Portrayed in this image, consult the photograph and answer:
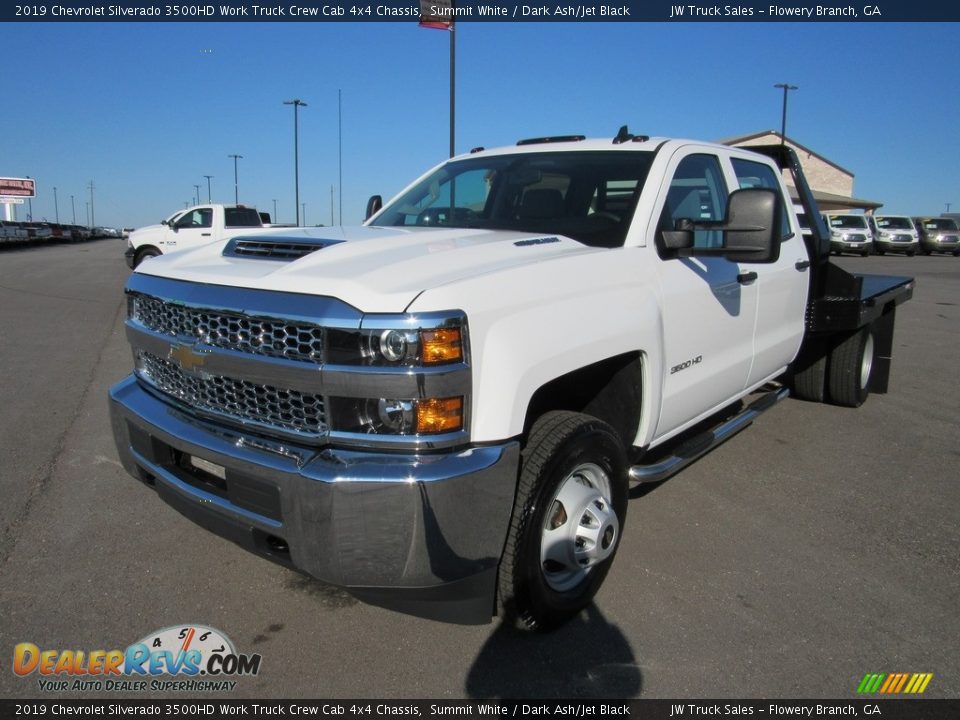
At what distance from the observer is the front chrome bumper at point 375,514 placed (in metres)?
2.12

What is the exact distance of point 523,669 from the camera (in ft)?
8.41

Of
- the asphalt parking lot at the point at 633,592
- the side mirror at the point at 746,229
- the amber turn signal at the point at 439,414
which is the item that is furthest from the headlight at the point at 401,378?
the side mirror at the point at 746,229

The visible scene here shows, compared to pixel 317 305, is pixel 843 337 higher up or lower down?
lower down

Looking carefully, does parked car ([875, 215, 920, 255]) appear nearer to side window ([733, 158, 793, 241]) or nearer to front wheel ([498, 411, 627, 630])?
side window ([733, 158, 793, 241])

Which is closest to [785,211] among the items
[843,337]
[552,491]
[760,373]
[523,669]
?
[760,373]

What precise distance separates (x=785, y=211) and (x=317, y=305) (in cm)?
363

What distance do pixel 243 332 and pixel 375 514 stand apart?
785mm

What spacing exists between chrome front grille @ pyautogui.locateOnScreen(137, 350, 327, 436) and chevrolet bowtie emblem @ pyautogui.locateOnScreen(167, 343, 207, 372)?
0.05m

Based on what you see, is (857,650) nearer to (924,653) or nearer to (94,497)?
(924,653)

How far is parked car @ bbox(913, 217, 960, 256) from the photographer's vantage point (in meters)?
34.1

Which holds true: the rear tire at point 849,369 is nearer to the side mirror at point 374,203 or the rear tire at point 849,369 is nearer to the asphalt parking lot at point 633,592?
the asphalt parking lot at point 633,592

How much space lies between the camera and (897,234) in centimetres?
3225

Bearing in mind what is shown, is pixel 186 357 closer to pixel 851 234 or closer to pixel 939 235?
pixel 851 234

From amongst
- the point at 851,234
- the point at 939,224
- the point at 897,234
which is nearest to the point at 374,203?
the point at 851,234
